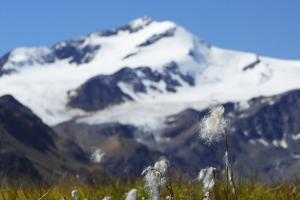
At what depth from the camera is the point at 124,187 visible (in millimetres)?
13602

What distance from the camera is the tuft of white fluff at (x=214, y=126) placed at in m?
8.23

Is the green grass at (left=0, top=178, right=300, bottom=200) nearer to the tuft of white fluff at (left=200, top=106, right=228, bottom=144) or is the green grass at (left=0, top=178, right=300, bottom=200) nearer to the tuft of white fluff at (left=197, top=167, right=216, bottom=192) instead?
the tuft of white fluff at (left=197, top=167, right=216, bottom=192)

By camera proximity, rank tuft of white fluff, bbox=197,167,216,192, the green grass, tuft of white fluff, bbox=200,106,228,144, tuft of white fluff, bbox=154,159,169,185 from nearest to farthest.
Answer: tuft of white fluff, bbox=200,106,228,144
tuft of white fluff, bbox=154,159,169,185
tuft of white fluff, bbox=197,167,216,192
the green grass

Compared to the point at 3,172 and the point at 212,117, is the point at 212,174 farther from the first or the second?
the point at 3,172

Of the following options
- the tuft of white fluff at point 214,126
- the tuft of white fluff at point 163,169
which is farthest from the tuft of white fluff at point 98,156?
the tuft of white fluff at point 214,126

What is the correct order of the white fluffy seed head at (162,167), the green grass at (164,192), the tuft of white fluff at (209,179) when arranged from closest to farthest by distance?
the white fluffy seed head at (162,167), the tuft of white fluff at (209,179), the green grass at (164,192)

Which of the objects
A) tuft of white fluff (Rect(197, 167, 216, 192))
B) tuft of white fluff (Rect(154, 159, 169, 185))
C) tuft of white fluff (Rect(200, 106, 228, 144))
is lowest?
tuft of white fluff (Rect(197, 167, 216, 192))

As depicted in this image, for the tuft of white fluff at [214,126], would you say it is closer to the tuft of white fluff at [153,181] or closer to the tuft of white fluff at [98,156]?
the tuft of white fluff at [153,181]

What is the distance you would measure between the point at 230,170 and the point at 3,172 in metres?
6.05

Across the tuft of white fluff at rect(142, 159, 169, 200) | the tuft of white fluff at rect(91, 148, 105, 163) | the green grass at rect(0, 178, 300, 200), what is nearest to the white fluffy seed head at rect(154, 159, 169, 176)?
the tuft of white fluff at rect(142, 159, 169, 200)

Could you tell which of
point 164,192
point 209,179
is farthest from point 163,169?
point 164,192

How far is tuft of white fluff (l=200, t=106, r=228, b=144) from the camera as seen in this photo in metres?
8.23

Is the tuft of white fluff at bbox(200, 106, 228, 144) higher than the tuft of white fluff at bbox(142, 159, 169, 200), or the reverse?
the tuft of white fluff at bbox(200, 106, 228, 144)

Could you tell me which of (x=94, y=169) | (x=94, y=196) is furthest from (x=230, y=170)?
(x=94, y=169)
